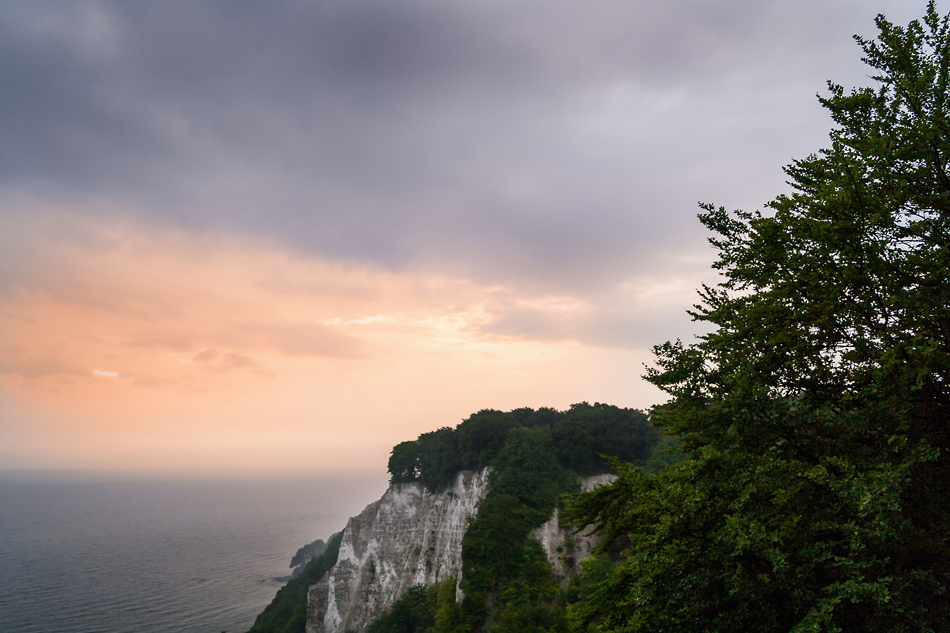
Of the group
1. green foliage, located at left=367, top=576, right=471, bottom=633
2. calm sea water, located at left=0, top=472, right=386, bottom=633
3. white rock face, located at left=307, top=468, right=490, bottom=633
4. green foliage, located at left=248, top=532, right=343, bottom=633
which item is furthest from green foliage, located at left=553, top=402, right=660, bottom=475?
calm sea water, located at left=0, top=472, right=386, bottom=633

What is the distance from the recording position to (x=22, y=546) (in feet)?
430

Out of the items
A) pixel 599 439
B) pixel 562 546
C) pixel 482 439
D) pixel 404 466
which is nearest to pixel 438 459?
pixel 404 466

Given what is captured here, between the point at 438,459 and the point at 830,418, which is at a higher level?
the point at 830,418

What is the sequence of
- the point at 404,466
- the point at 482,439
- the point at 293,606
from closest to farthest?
1. the point at 482,439
2. the point at 404,466
3. the point at 293,606

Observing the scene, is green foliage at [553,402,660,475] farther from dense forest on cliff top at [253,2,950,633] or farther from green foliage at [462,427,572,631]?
dense forest on cliff top at [253,2,950,633]

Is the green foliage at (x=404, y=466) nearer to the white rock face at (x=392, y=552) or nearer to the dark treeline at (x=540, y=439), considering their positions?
the dark treeline at (x=540, y=439)

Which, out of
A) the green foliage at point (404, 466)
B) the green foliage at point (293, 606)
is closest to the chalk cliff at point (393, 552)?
the green foliage at point (404, 466)

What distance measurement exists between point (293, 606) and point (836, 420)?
76.8 metres

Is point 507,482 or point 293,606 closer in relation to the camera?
point 507,482

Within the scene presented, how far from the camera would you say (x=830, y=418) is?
9820 millimetres

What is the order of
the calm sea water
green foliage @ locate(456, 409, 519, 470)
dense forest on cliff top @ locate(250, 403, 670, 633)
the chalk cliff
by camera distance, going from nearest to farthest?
dense forest on cliff top @ locate(250, 403, 670, 633) → the chalk cliff → green foliage @ locate(456, 409, 519, 470) → the calm sea water

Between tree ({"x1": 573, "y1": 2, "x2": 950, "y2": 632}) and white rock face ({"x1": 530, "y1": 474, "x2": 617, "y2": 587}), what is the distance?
86.6 ft

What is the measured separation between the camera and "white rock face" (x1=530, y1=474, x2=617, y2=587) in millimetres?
35772

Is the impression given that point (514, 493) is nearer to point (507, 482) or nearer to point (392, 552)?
point (507, 482)
